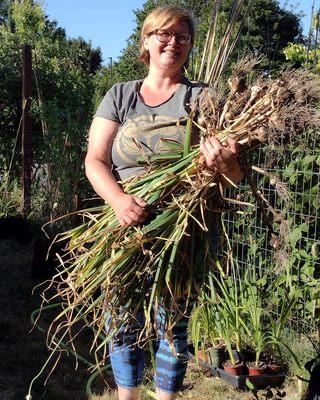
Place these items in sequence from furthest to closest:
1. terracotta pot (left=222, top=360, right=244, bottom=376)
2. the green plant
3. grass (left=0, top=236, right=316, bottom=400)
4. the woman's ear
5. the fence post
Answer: the green plant
the fence post
terracotta pot (left=222, top=360, right=244, bottom=376)
grass (left=0, top=236, right=316, bottom=400)
the woman's ear

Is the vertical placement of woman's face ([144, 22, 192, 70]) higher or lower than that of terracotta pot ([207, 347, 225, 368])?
higher

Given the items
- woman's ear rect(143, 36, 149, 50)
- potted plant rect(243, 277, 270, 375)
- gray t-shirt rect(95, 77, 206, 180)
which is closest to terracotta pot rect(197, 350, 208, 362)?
potted plant rect(243, 277, 270, 375)

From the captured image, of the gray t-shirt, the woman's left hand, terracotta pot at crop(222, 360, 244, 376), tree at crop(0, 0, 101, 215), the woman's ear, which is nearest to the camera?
the woman's left hand

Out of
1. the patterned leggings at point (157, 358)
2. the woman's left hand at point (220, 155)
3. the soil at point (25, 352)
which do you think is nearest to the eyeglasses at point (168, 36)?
the woman's left hand at point (220, 155)

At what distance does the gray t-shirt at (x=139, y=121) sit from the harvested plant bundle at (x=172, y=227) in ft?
0.18

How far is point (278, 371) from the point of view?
3.07m

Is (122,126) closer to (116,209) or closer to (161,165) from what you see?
(161,165)

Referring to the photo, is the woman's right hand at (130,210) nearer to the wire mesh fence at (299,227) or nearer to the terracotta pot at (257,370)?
the wire mesh fence at (299,227)

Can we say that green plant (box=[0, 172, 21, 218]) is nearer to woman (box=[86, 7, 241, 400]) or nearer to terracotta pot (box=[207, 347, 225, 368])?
terracotta pot (box=[207, 347, 225, 368])

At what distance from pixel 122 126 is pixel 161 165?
21 cm

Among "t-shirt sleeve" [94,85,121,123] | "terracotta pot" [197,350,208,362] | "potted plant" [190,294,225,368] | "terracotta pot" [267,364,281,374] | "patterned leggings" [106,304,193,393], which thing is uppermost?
"t-shirt sleeve" [94,85,121,123]

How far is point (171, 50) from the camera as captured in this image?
6.43 feet

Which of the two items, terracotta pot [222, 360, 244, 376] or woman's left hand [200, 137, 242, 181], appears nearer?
woman's left hand [200, 137, 242, 181]

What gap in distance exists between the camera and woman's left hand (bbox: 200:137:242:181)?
66.2 inches
